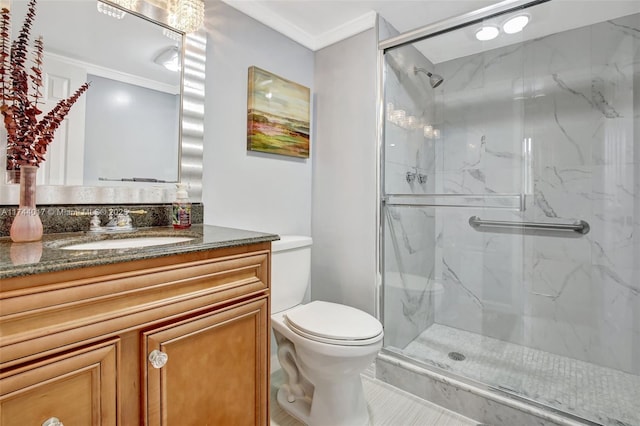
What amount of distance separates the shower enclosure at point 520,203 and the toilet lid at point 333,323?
0.50 metres

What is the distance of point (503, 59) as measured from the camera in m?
2.09

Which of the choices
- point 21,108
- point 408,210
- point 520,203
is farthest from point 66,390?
point 520,203

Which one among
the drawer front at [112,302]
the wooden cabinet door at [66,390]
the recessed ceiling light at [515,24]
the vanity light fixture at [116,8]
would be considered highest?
the recessed ceiling light at [515,24]

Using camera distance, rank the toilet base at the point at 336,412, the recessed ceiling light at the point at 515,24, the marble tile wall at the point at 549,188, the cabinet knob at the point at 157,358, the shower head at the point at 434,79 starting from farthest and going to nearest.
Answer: the shower head at the point at 434,79
the marble tile wall at the point at 549,188
the recessed ceiling light at the point at 515,24
the toilet base at the point at 336,412
the cabinet knob at the point at 157,358

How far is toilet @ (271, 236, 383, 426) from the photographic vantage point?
4.21 ft

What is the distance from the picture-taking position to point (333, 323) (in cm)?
139

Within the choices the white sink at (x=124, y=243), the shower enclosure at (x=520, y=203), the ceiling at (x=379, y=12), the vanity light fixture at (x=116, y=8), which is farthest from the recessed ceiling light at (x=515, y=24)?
the white sink at (x=124, y=243)

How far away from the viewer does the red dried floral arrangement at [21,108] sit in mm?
992

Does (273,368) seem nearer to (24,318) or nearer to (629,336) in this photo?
(24,318)

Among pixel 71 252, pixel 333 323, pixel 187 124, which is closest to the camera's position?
pixel 71 252

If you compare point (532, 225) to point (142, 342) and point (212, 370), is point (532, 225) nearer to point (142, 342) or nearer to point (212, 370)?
point (212, 370)

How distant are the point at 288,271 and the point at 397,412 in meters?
0.88

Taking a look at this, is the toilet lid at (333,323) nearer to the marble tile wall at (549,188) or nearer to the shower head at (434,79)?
the marble tile wall at (549,188)

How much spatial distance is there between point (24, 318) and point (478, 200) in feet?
7.35
